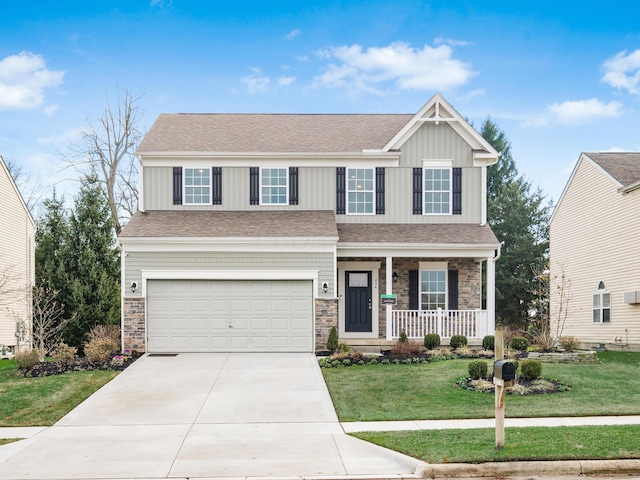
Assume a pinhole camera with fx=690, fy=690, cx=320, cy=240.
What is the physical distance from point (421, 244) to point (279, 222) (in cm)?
429

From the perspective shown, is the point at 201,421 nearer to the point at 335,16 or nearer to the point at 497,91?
the point at 335,16

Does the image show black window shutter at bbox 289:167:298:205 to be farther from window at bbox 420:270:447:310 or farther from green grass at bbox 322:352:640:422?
green grass at bbox 322:352:640:422

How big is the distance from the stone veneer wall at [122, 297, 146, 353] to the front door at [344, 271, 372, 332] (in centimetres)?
624

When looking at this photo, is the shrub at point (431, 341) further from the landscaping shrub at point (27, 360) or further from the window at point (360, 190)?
the landscaping shrub at point (27, 360)

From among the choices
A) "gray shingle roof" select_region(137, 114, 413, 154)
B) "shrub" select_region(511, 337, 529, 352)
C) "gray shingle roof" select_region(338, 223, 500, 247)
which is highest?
"gray shingle roof" select_region(137, 114, 413, 154)

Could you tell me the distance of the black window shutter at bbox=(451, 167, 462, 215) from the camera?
22.1m

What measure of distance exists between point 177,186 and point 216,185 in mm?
1243

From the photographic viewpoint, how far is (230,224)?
2061cm

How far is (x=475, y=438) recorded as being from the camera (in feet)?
31.9

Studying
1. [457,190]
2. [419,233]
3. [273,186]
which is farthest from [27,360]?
[457,190]

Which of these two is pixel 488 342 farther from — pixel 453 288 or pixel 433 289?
pixel 433 289

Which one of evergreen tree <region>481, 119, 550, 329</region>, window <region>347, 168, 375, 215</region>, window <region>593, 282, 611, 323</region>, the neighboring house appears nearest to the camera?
the neighboring house

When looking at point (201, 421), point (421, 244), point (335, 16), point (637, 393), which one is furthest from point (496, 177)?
point (201, 421)

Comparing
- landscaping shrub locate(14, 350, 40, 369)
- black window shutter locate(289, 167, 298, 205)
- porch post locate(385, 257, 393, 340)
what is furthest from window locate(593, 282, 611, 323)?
landscaping shrub locate(14, 350, 40, 369)
